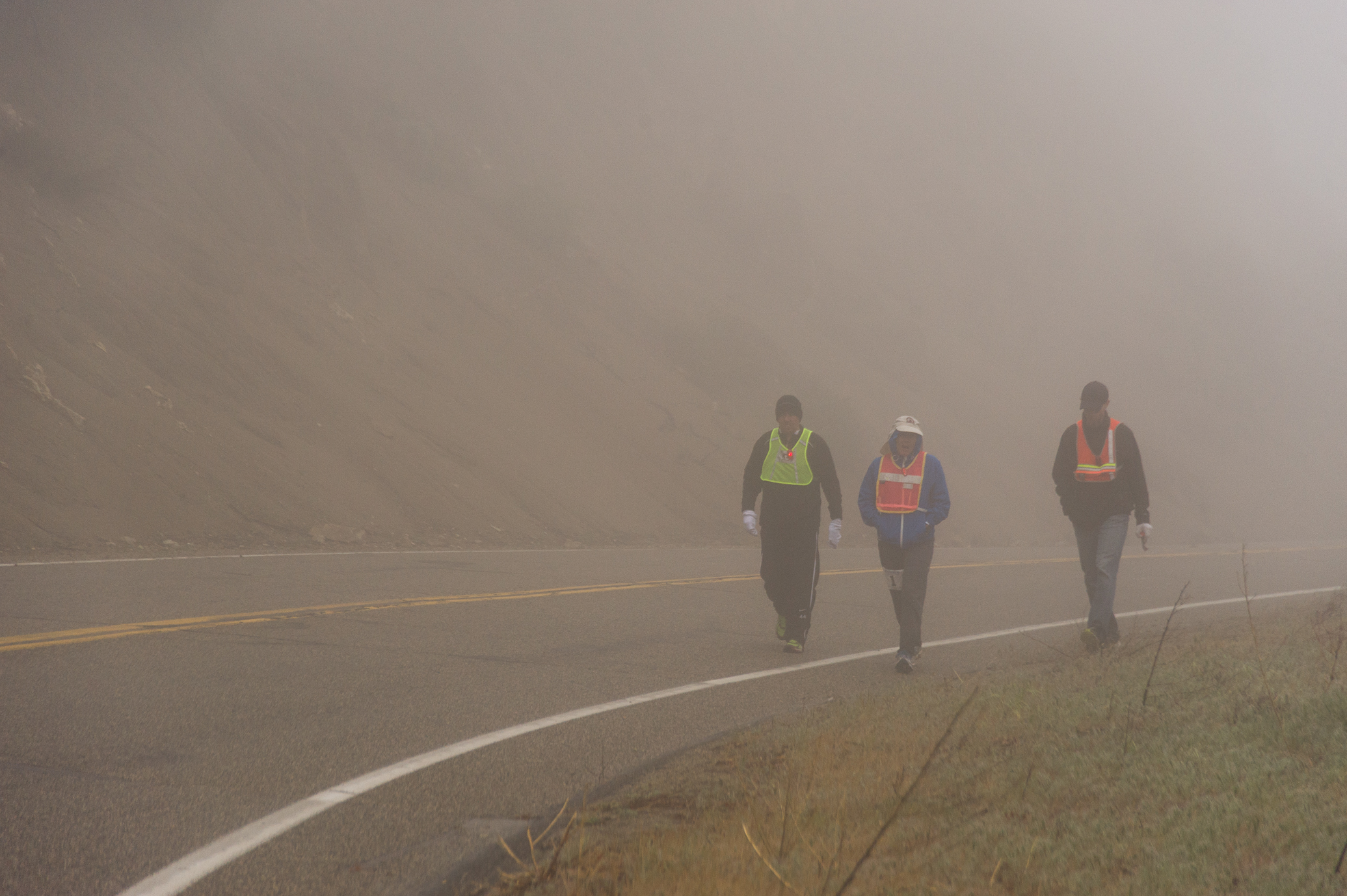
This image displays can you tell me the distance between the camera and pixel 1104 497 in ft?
26.5

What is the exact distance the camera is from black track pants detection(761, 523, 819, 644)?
333 inches

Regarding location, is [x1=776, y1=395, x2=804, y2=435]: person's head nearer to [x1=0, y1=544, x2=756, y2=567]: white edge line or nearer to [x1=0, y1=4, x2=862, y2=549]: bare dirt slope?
[x1=0, y1=544, x2=756, y2=567]: white edge line

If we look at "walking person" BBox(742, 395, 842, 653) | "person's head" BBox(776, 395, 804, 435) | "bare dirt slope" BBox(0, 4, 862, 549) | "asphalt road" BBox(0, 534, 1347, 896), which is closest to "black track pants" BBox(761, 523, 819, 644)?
"walking person" BBox(742, 395, 842, 653)

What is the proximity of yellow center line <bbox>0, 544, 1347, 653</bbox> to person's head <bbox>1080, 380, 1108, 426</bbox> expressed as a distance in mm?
5510

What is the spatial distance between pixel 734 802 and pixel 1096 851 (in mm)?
1474

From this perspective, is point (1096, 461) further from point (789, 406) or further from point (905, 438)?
point (789, 406)

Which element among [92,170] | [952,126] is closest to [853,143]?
[952,126]

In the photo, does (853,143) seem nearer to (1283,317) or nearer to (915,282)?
(915,282)

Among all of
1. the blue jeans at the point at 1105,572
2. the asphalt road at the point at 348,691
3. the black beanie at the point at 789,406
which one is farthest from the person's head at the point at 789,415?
the blue jeans at the point at 1105,572

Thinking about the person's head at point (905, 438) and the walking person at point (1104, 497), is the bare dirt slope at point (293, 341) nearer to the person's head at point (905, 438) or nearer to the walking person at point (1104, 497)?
the person's head at point (905, 438)

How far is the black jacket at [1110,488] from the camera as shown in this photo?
8.02 metres

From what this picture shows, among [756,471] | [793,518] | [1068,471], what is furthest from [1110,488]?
[756,471]

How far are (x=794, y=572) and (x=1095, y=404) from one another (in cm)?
264

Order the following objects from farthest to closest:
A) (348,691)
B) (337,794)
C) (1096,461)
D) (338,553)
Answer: (338,553)
(1096,461)
(348,691)
(337,794)
